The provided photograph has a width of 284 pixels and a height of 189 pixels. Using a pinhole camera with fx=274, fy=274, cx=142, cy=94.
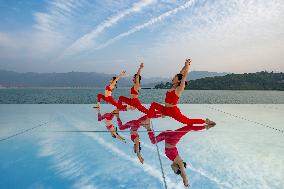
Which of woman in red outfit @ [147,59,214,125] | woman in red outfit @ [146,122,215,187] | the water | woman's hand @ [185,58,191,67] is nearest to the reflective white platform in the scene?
woman in red outfit @ [146,122,215,187]

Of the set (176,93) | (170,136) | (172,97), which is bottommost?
(170,136)

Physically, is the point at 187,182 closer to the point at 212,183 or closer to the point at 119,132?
the point at 212,183

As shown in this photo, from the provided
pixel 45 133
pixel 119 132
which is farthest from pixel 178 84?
pixel 45 133

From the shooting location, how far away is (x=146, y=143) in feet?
21.0

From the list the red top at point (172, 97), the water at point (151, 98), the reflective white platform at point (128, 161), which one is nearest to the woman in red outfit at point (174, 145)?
the reflective white platform at point (128, 161)

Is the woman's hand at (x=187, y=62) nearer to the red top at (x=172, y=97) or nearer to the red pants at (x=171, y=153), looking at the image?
the red top at (x=172, y=97)

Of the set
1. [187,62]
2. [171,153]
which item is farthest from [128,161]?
[187,62]

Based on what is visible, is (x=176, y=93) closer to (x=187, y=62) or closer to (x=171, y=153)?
(x=187, y=62)

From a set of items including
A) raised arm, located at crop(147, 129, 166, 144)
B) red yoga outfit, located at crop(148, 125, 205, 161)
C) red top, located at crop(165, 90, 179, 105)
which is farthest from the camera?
red top, located at crop(165, 90, 179, 105)

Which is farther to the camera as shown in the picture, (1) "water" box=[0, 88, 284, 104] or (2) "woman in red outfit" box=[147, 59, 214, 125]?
(1) "water" box=[0, 88, 284, 104]

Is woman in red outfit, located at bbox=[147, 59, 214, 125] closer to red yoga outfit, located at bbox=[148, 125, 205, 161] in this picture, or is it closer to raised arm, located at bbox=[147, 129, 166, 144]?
red yoga outfit, located at bbox=[148, 125, 205, 161]

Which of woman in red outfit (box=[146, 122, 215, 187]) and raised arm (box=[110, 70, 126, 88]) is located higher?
raised arm (box=[110, 70, 126, 88])

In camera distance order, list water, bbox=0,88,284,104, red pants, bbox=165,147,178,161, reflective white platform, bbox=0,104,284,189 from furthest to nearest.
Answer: water, bbox=0,88,284,104
red pants, bbox=165,147,178,161
reflective white platform, bbox=0,104,284,189

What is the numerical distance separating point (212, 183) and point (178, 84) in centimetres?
309
